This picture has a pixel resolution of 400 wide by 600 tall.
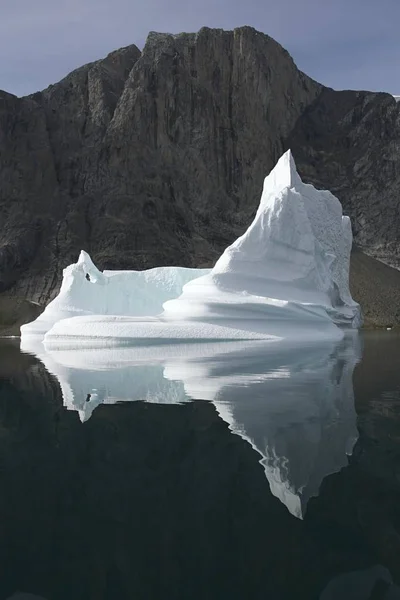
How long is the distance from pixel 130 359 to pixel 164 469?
11814 millimetres

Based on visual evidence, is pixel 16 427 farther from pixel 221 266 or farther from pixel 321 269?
pixel 321 269

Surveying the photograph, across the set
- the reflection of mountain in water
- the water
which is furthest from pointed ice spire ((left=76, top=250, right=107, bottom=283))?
the water

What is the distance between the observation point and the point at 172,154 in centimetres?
11125

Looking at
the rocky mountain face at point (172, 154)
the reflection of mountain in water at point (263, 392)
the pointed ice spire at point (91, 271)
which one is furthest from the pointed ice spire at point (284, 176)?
the rocky mountain face at point (172, 154)

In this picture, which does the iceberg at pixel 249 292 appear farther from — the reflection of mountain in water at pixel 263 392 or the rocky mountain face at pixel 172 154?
the rocky mountain face at pixel 172 154

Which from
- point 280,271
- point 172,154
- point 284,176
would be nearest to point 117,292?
point 284,176

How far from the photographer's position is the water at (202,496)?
3.79 metres

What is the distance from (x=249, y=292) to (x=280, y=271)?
9.78ft

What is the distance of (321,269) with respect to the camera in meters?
30.2

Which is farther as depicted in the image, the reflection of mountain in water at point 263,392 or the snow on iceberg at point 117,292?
the snow on iceberg at point 117,292

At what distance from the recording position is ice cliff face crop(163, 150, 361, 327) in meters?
23.5

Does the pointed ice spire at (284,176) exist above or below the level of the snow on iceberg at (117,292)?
above

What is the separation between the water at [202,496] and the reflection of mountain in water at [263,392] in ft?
0.13

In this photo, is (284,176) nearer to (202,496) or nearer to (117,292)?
(117,292)
